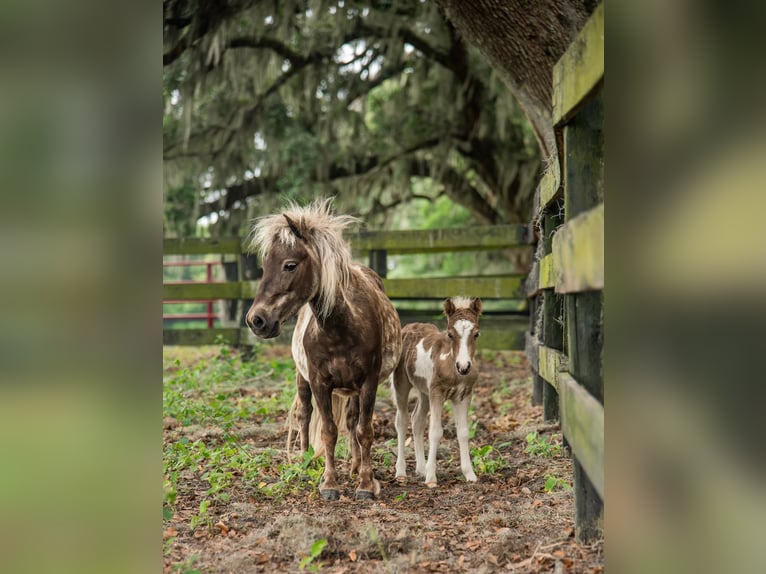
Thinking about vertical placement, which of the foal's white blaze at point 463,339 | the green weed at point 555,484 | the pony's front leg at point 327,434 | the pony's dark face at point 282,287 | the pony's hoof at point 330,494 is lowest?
the pony's hoof at point 330,494

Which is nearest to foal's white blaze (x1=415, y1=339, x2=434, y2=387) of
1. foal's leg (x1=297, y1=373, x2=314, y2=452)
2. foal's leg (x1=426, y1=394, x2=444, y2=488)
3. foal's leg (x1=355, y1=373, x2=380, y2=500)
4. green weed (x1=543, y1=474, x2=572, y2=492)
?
foal's leg (x1=426, y1=394, x2=444, y2=488)

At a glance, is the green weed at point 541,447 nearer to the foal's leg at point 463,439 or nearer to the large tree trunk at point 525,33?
the foal's leg at point 463,439

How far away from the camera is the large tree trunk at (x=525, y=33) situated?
5.79 metres

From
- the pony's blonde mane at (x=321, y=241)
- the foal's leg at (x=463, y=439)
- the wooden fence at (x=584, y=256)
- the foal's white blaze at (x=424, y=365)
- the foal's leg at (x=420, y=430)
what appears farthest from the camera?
the foal's leg at (x=420, y=430)

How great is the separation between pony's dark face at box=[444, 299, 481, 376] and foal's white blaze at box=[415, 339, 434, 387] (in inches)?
7.8

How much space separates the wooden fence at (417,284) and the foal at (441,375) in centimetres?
382

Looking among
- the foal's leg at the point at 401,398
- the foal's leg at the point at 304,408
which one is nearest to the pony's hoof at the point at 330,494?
the foal's leg at the point at 401,398

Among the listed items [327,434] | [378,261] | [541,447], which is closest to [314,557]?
[327,434]

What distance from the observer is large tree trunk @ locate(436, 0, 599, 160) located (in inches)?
228

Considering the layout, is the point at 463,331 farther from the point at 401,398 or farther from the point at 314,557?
the point at 314,557
